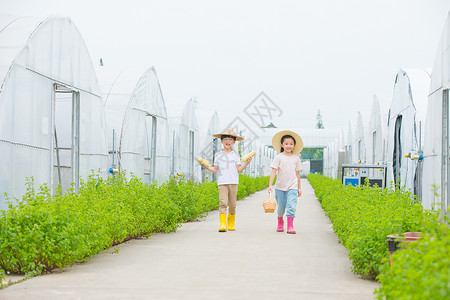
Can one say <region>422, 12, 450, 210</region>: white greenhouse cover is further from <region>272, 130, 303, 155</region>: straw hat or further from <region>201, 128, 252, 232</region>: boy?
<region>201, 128, 252, 232</region>: boy

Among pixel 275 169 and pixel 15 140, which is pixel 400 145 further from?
pixel 15 140

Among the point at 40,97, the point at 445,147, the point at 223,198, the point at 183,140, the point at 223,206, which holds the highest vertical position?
the point at 40,97

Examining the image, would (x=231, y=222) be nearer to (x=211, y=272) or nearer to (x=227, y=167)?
(x=227, y=167)

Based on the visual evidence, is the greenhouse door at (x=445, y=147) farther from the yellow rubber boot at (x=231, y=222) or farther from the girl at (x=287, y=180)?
the yellow rubber boot at (x=231, y=222)

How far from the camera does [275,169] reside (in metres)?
A: 9.38

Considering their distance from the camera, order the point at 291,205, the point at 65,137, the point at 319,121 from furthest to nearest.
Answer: the point at 319,121, the point at 65,137, the point at 291,205

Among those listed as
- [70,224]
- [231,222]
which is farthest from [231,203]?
[70,224]

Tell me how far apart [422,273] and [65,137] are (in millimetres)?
10818

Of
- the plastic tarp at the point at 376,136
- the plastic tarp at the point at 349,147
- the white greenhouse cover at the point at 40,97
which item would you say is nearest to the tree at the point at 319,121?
the plastic tarp at the point at 349,147

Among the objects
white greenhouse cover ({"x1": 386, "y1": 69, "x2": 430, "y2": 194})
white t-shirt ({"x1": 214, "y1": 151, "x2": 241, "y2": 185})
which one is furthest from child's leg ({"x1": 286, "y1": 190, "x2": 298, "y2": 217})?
white greenhouse cover ({"x1": 386, "y1": 69, "x2": 430, "y2": 194})

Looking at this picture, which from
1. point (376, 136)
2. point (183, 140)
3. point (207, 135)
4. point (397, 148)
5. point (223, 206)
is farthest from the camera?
point (207, 135)

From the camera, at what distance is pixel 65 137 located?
12.6m

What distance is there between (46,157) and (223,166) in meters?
2.89

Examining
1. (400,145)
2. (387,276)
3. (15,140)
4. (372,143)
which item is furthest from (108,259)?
(372,143)
